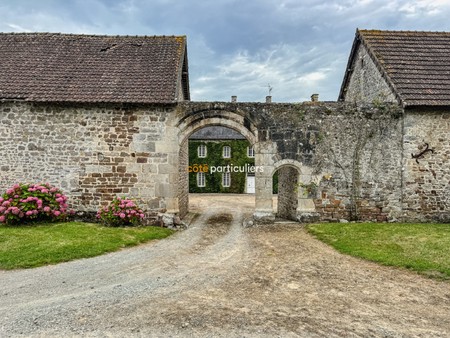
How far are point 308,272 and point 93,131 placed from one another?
859 centimetres

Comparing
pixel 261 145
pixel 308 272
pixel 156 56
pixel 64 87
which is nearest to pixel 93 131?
pixel 64 87

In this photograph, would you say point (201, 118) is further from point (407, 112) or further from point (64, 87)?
point (407, 112)

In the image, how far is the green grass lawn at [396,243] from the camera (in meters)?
6.78

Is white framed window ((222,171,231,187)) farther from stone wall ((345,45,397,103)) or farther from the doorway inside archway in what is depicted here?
stone wall ((345,45,397,103))

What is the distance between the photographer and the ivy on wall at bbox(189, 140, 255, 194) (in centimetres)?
2991

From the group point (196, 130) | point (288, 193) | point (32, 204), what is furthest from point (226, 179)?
point (32, 204)

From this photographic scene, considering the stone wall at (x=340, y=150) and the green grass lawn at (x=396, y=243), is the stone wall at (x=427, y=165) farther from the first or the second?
the green grass lawn at (x=396, y=243)

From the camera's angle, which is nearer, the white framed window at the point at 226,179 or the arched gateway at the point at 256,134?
the arched gateway at the point at 256,134

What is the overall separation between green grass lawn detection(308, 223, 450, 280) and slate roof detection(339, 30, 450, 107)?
14.5 ft

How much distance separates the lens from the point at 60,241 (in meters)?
8.20

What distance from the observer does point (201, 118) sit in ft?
37.9

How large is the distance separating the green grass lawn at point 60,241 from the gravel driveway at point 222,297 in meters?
0.42

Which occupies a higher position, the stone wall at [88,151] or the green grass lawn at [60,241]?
the stone wall at [88,151]

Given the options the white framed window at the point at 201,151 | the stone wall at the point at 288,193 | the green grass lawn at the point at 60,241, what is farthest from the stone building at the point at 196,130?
the white framed window at the point at 201,151
